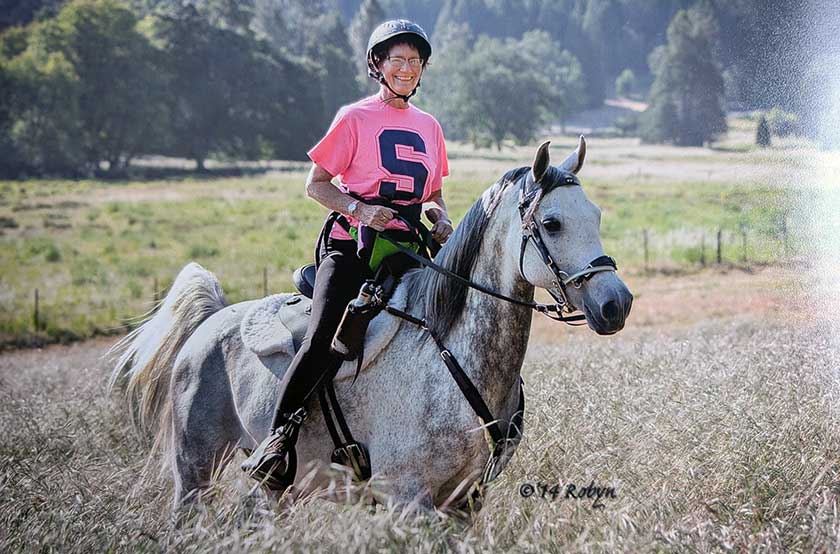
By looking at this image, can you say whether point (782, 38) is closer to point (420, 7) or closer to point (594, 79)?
point (594, 79)

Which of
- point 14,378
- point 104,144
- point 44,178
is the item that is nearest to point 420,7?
point 104,144

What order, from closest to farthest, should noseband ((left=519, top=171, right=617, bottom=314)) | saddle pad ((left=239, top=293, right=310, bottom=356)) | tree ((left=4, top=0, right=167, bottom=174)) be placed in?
noseband ((left=519, top=171, right=617, bottom=314)), saddle pad ((left=239, top=293, right=310, bottom=356)), tree ((left=4, top=0, right=167, bottom=174))

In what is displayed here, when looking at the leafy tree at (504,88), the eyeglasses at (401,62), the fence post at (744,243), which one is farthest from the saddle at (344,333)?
the leafy tree at (504,88)

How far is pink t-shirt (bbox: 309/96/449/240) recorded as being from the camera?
14.1ft

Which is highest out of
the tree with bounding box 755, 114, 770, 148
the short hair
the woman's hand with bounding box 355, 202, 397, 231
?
the short hair

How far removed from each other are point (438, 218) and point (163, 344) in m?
2.05

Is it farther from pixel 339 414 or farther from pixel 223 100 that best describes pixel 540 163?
pixel 223 100

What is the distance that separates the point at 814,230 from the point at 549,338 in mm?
9500

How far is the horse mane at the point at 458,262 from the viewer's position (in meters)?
3.99

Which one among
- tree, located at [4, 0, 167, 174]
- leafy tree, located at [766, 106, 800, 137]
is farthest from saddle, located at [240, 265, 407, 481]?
tree, located at [4, 0, 167, 174]

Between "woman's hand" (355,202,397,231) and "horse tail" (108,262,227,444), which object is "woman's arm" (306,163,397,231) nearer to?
"woman's hand" (355,202,397,231)

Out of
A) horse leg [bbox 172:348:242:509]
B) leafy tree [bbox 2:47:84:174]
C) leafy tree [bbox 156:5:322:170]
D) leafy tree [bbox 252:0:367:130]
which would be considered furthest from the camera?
leafy tree [bbox 252:0:367:130]

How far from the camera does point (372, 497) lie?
406cm

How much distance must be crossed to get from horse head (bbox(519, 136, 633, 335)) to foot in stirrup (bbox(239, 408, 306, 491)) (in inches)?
55.1
